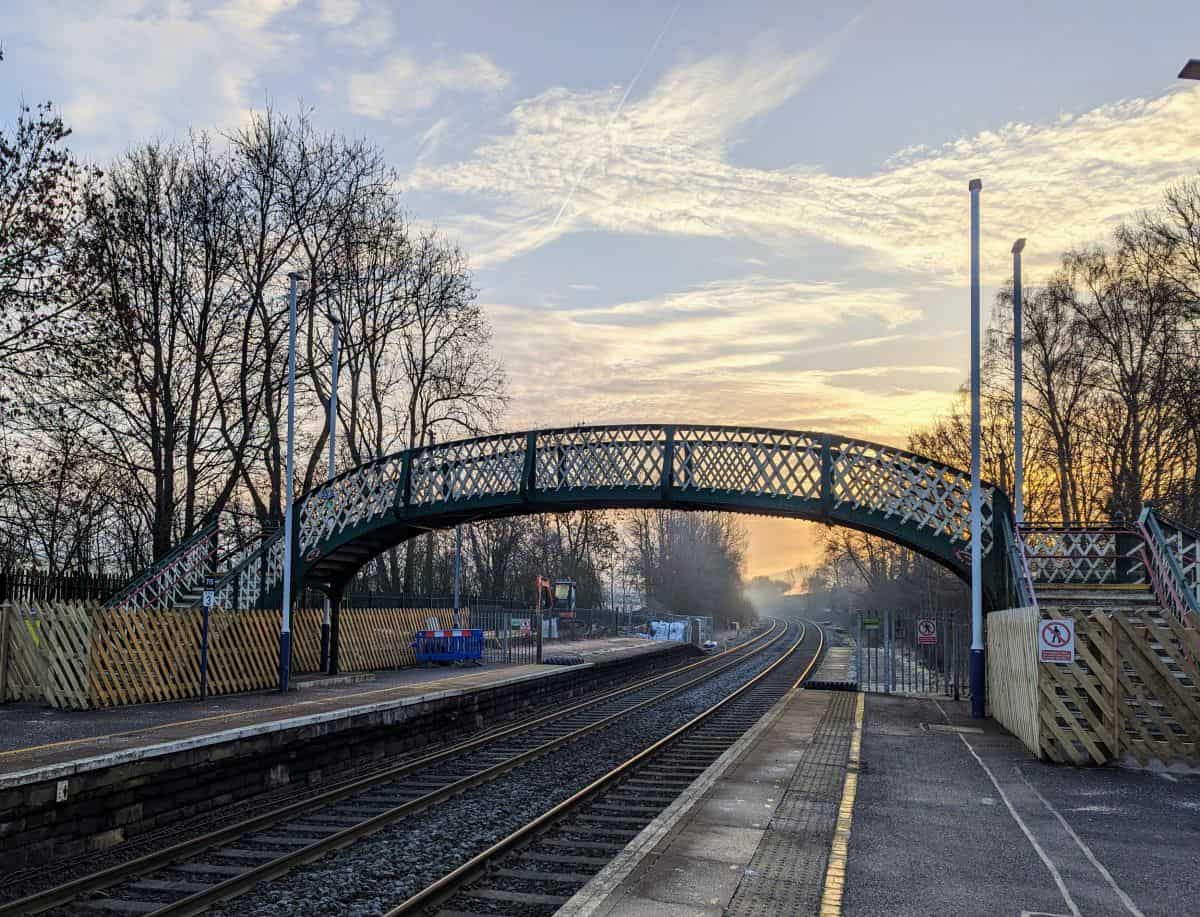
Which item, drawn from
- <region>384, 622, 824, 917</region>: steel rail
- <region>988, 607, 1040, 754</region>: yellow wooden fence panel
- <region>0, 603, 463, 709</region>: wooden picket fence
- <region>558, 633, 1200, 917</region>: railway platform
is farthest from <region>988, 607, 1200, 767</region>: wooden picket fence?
<region>0, 603, 463, 709</region>: wooden picket fence

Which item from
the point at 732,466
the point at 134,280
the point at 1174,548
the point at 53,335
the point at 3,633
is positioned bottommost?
the point at 3,633

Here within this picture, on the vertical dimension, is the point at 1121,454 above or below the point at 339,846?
above

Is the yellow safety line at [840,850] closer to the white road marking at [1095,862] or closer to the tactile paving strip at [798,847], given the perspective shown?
the tactile paving strip at [798,847]

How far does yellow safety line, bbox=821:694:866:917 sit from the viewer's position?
7402mm

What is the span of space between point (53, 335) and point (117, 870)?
18454mm

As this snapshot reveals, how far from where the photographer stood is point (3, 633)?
60.5 feet

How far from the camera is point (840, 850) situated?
8883mm

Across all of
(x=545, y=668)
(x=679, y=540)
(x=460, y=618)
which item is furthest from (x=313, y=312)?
(x=679, y=540)

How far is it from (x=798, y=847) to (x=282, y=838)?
16.9 feet

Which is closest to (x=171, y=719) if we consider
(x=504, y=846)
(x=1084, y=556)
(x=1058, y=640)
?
(x=504, y=846)

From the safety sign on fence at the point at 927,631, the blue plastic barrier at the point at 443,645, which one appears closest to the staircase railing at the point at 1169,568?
the safety sign on fence at the point at 927,631

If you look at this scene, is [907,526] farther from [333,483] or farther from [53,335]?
[53,335]

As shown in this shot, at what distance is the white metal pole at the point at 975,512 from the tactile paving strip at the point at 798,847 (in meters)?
6.30

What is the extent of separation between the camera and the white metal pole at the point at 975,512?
65.0 ft
